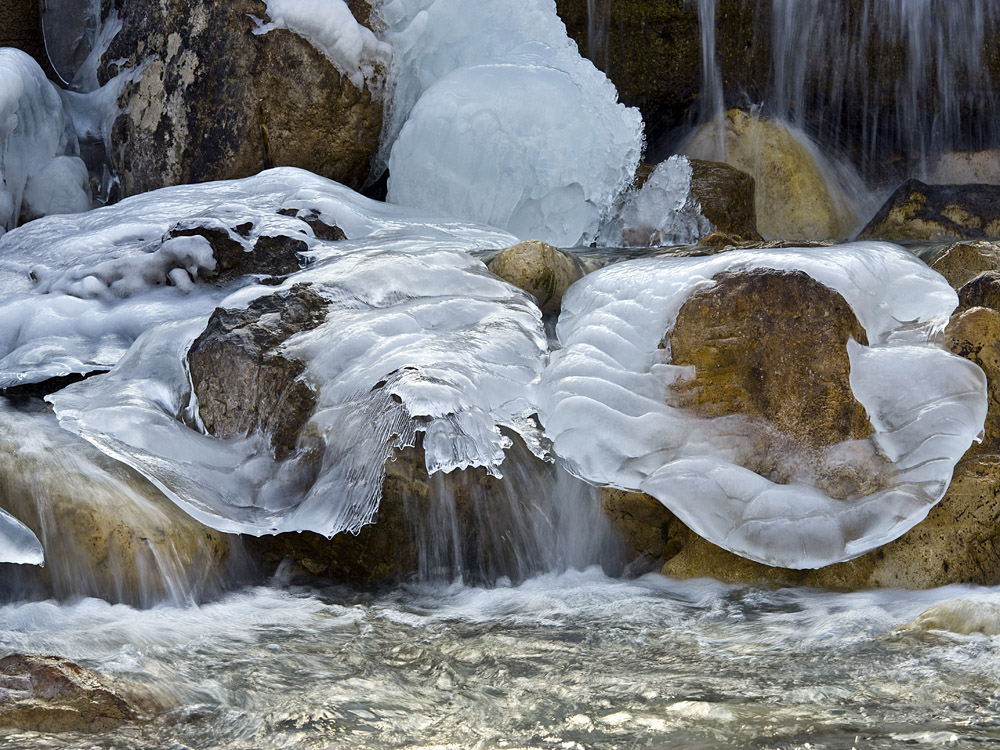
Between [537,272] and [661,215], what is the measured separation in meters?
1.86

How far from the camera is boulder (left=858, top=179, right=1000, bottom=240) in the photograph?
6.64 m

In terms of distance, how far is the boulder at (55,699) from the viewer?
221 cm

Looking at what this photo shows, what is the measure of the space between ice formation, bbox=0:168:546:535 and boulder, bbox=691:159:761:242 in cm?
147

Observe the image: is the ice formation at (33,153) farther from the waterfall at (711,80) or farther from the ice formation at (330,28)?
the waterfall at (711,80)

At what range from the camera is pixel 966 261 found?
4.14 metres

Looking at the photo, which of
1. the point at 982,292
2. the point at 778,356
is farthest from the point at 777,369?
the point at 982,292

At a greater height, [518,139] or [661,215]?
[518,139]

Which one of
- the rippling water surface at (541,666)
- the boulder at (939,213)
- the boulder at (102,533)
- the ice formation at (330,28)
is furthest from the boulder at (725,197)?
the boulder at (102,533)

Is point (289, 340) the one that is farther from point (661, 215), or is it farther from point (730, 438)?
point (661, 215)

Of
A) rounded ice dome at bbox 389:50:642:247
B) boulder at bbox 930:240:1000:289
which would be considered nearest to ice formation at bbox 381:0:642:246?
rounded ice dome at bbox 389:50:642:247

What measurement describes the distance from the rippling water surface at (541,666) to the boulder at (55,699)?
0.16 feet

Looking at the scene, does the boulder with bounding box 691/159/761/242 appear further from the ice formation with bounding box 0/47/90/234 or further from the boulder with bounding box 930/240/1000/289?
the ice formation with bounding box 0/47/90/234

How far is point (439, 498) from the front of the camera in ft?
11.7

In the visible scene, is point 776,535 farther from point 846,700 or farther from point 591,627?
point 846,700
